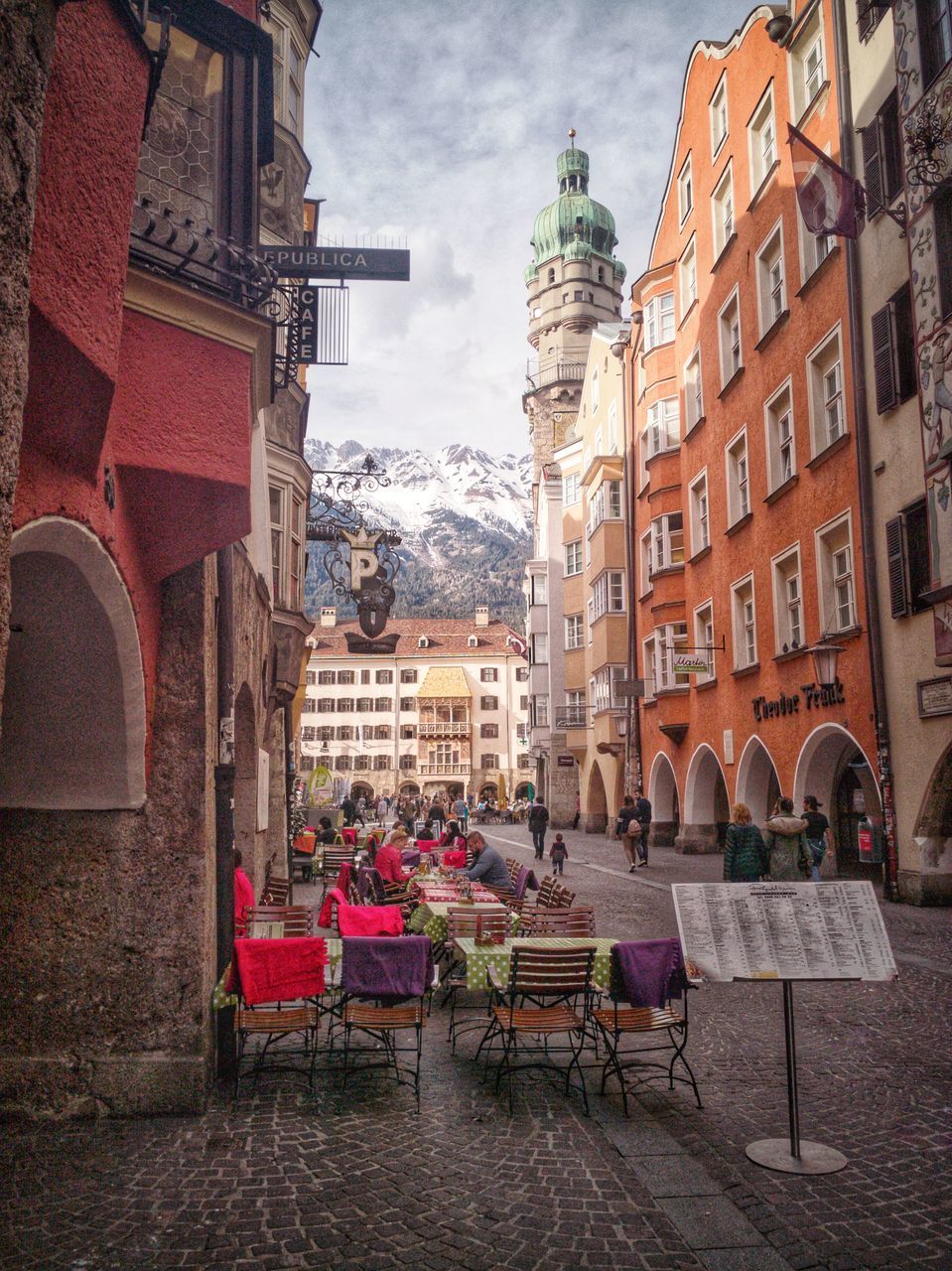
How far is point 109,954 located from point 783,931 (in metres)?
4.16

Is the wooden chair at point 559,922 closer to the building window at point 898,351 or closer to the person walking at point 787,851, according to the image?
the person walking at point 787,851

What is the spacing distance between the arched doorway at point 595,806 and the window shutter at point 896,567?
1011 inches

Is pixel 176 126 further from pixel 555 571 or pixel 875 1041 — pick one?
pixel 555 571

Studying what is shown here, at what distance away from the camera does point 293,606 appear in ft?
60.8

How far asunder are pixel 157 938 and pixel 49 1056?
93cm

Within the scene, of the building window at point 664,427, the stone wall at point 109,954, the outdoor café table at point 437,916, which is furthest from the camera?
the building window at point 664,427

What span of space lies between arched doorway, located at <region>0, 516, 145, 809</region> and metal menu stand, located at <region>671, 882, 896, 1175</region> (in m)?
3.61

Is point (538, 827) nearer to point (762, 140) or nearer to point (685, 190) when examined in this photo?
point (762, 140)

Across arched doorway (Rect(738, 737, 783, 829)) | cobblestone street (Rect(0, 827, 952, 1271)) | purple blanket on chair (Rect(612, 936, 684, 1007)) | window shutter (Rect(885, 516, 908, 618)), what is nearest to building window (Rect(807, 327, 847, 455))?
window shutter (Rect(885, 516, 908, 618))

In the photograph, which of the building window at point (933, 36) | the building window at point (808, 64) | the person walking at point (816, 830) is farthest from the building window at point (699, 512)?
the building window at point (933, 36)

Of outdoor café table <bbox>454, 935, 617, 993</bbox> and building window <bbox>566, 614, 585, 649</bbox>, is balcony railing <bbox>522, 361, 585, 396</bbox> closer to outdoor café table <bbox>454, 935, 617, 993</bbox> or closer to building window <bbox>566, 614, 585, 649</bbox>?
building window <bbox>566, 614, 585, 649</bbox>

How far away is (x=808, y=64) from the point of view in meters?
20.8

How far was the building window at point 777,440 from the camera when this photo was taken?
2139cm

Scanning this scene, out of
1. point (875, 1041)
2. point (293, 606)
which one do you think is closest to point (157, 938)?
point (875, 1041)
